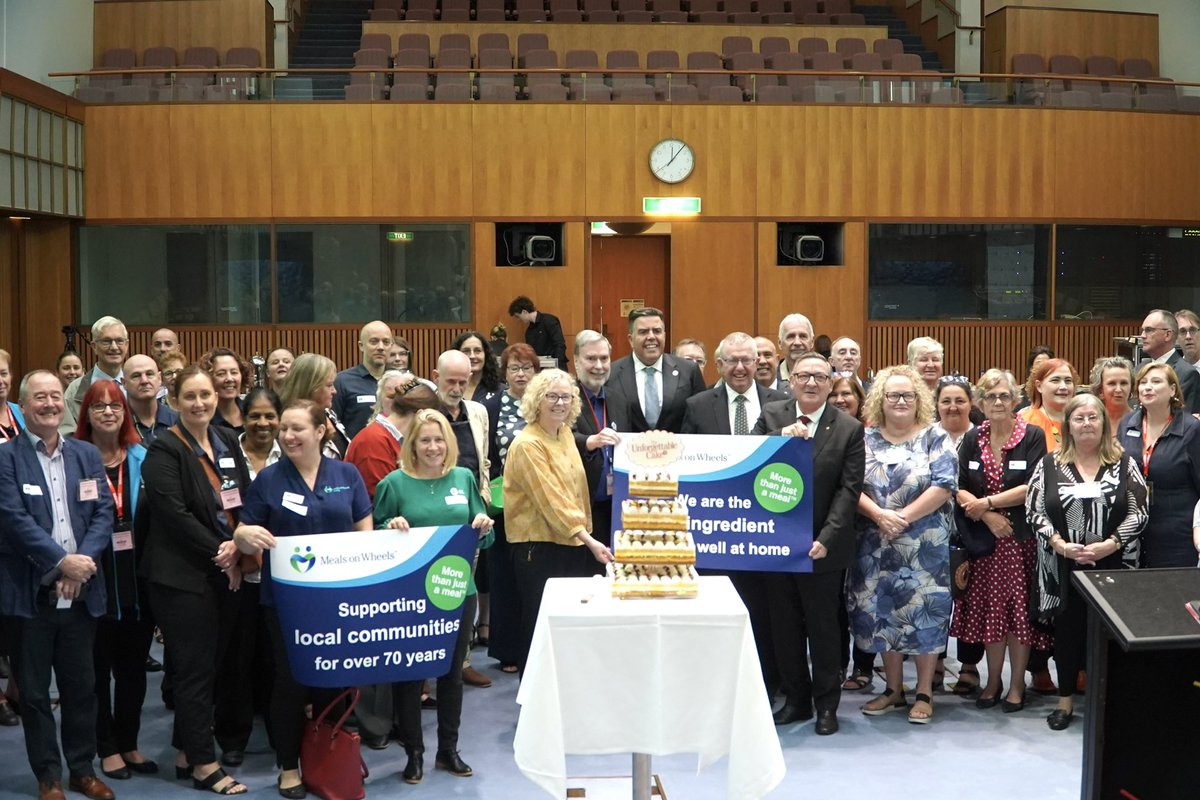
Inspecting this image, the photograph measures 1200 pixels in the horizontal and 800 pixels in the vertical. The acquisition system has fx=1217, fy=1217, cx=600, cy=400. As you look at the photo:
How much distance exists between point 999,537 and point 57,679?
14.2ft

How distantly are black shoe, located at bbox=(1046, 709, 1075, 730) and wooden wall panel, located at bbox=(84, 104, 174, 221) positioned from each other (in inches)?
437

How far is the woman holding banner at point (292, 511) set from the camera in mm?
4777

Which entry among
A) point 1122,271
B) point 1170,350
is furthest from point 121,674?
point 1122,271

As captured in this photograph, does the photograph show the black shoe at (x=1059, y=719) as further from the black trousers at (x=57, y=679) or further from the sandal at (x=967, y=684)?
the black trousers at (x=57, y=679)

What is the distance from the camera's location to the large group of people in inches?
189

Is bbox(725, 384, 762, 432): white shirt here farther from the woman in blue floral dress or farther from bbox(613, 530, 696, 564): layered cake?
bbox(613, 530, 696, 564): layered cake

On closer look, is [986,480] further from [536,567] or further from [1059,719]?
[536,567]

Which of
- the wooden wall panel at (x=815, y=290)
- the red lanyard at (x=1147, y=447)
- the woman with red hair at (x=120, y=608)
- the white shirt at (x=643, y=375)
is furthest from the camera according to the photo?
the wooden wall panel at (x=815, y=290)

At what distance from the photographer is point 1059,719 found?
5727 millimetres

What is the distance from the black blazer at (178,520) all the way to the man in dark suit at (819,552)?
2.58m

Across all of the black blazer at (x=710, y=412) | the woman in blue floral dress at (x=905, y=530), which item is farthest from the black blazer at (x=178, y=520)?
the woman in blue floral dress at (x=905, y=530)

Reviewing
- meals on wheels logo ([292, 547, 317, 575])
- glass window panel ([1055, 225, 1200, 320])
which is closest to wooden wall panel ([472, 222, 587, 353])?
glass window panel ([1055, 225, 1200, 320])

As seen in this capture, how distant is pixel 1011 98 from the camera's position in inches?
571

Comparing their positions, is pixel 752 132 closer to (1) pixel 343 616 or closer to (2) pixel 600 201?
(2) pixel 600 201
